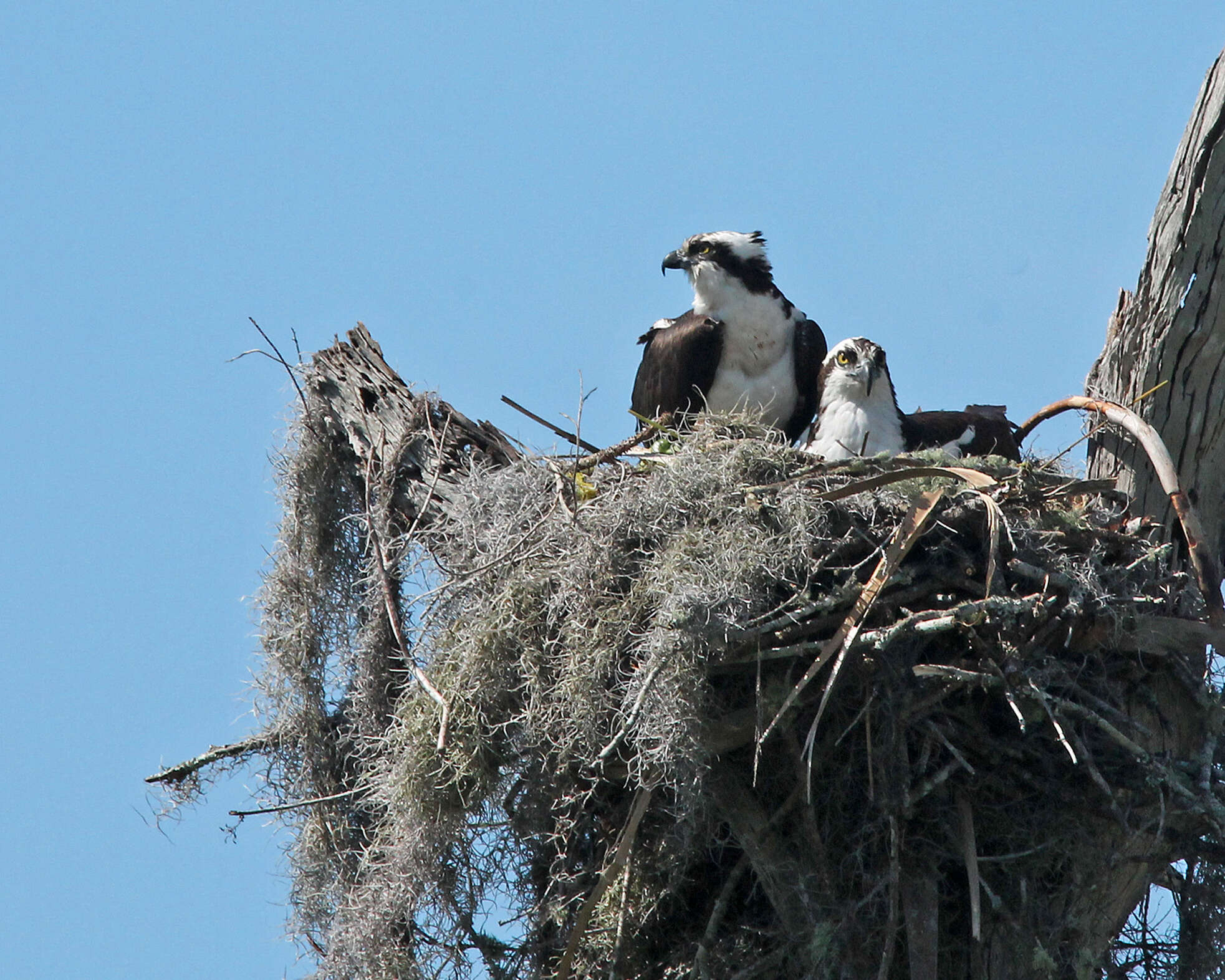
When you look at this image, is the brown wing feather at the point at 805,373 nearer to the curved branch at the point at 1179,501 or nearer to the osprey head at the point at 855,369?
the osprey head at the point at 855,369

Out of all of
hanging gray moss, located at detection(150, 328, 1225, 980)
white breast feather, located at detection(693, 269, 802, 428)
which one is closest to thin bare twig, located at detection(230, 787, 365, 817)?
hanging gray moss, located at detection(150, 328, 1225, 980)

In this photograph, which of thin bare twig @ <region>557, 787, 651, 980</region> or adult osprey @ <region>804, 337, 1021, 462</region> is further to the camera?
adult osprey @ <region>804, 337, 1021, 462</region>

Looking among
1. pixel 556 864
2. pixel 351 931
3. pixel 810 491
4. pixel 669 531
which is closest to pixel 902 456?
pixel 810 491

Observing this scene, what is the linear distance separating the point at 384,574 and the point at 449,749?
1205 millimetres

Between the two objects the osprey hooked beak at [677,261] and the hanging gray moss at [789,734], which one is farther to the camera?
the osprey hooked beak at [677,261]

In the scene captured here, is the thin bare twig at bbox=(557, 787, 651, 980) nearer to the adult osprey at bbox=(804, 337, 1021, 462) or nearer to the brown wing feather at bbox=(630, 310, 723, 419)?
the adult osprey at bbox=(804, 337, 1021, 462)

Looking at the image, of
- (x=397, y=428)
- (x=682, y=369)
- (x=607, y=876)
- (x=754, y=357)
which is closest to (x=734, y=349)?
(x=754, y=357)

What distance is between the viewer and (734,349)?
7723mm

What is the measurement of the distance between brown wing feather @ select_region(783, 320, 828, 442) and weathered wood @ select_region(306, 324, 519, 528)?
1.51 meters

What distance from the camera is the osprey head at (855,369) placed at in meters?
7.22

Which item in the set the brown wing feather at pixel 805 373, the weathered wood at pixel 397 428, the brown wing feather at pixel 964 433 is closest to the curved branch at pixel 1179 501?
the brown wing feather at pixel 964 433

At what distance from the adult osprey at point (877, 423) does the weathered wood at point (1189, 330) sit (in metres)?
0.95

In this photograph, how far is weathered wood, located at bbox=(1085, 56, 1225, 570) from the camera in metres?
6.17

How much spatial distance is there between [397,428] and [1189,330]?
3288 mm
